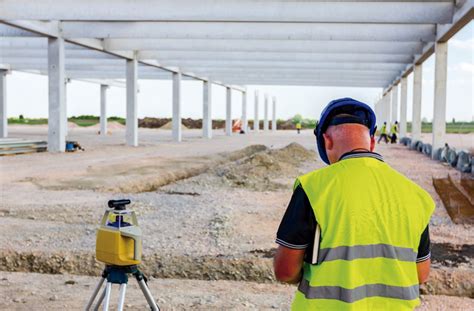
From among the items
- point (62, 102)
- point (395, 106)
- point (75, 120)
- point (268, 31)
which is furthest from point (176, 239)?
point (75, 120)

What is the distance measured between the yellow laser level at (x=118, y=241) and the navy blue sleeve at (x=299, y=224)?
4.77 feet

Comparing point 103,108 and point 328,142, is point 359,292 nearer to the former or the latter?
point 328,142

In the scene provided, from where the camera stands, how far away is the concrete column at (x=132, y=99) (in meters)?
27.8

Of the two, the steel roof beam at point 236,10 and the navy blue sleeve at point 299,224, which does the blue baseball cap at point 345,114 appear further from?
the steel roof beam at point 236,10

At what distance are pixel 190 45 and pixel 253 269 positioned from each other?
18.0 meters

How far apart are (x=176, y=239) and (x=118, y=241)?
451 centimetres

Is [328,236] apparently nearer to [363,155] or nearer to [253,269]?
[363,155]

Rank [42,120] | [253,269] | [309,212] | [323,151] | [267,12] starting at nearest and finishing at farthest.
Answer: [309,212]
[323,151]
[253,269]
[267,12]
[42,120]

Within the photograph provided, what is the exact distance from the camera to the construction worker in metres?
1.92

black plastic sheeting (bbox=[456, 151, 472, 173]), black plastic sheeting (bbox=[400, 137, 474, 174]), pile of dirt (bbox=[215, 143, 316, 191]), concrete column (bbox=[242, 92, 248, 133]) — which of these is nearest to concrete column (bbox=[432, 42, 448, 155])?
black plastic sheeting (bbox=[400, 137, 474, 174])

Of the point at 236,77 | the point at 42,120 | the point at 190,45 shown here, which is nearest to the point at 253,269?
the point at 190,45

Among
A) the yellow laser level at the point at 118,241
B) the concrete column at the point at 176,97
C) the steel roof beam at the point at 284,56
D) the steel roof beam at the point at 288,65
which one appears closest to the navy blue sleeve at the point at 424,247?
the yellow laser level at the point at 118,241

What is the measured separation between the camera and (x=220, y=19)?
56.8 feet

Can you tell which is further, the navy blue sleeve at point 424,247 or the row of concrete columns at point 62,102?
the row of concrete columns at point 62,102
